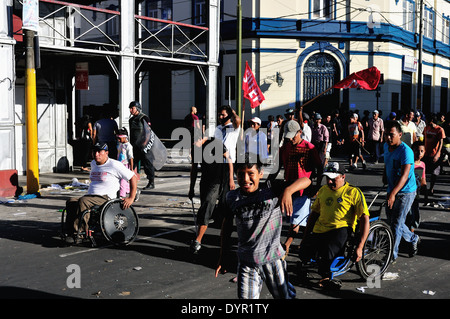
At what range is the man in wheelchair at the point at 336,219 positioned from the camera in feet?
17.9

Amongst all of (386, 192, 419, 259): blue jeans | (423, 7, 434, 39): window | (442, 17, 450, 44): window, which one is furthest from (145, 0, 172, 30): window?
(386, 192, 419, 259): blue jeans

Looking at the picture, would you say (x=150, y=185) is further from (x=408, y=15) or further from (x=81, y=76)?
(x=408, y=15)

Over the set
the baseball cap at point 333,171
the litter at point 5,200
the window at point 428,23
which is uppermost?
the window at point 428,23

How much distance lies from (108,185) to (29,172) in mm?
4699

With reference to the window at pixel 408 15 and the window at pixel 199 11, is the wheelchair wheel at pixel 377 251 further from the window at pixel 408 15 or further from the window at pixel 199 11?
the window at pixel 408 15

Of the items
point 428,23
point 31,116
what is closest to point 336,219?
point 31,116

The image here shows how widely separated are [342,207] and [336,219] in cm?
14

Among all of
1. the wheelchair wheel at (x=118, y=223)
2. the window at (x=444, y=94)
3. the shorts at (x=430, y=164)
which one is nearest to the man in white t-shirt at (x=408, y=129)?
the shorts at (x=430, y=164)

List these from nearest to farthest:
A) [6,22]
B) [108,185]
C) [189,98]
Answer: [108,185]
[6,22]
[189,98]

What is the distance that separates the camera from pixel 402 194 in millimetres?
6418

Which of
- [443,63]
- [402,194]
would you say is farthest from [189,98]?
[402,194]

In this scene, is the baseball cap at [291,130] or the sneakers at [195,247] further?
the sneakers at [195,247]

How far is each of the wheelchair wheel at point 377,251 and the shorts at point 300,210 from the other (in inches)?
41.9
